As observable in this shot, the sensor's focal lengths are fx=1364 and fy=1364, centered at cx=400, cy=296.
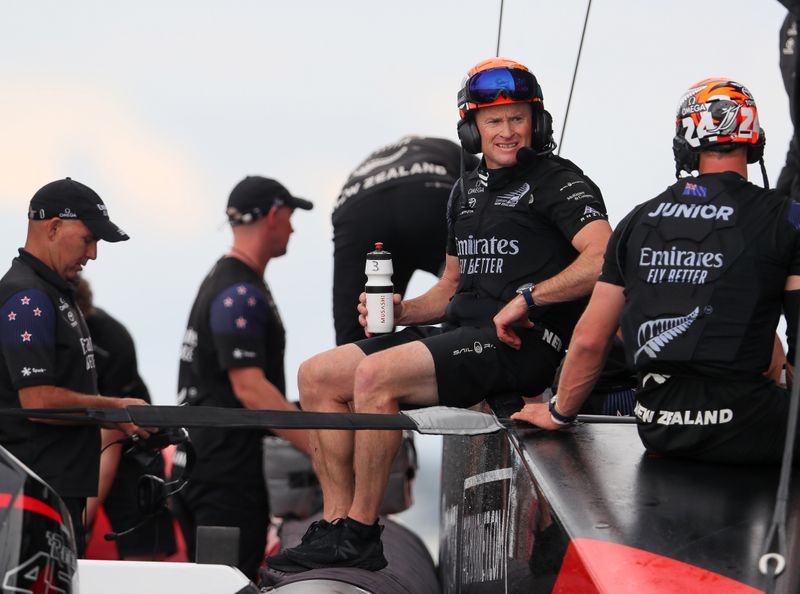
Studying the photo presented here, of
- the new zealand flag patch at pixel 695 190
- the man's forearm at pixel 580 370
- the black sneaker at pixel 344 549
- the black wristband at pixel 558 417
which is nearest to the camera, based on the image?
the new zealand flag patch at pixel 695 190

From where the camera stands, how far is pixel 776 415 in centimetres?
368

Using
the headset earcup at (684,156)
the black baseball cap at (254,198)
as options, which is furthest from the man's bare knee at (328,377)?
the black baseball cap at (254,198)

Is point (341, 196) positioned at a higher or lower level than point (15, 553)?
higher

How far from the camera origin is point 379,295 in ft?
15.2

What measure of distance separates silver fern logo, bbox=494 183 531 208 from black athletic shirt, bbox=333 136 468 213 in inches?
76.0

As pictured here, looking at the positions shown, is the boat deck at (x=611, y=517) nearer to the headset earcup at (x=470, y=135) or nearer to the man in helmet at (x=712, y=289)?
the man in helmet at (x=712, y=289)

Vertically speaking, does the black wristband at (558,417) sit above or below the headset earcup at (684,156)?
below

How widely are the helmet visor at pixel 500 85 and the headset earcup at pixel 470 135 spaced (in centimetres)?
11

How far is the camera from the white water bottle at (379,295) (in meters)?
4.57

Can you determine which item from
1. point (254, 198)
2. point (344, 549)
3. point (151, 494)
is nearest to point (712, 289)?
point (344, 549)

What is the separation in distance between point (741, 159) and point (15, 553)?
2237mm

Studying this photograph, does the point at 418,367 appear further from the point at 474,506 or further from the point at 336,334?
the point at 336,334

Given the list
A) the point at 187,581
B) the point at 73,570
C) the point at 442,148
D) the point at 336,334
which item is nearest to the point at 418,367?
the point at 187,581

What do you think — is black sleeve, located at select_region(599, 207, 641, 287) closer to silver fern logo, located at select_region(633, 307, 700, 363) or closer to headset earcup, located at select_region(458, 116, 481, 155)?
silver fern logo, located at select_region(633, 307, 700, 363)
